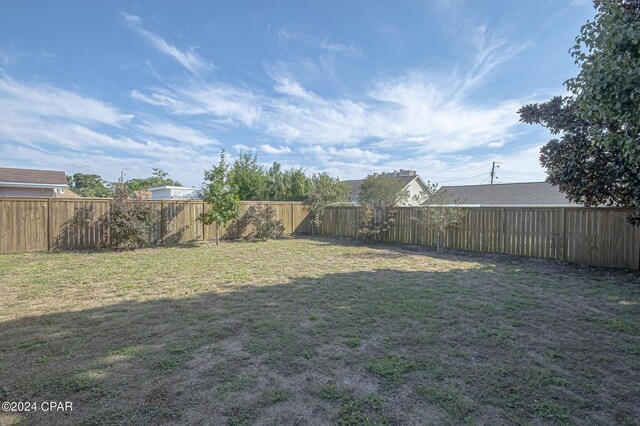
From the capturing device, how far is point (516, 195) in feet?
64.9

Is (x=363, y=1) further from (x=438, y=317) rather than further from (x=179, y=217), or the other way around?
(x=179, y=217)

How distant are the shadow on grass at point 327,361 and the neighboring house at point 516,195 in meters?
14.3

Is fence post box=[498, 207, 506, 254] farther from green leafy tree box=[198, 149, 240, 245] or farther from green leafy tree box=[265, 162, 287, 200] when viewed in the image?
green leafy tree box=[265, 162, 287, 200]

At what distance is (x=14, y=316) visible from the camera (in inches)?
150

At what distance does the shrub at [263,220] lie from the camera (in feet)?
41.8

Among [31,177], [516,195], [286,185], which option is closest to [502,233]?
[516,195]

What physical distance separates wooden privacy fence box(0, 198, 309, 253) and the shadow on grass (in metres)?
6.86

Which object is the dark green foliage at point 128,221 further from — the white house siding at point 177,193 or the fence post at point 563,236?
the fence post at point 563,236

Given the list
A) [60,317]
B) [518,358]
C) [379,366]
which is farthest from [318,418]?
[60,317]

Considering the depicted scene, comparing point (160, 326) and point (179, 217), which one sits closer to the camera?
point (160, 326)

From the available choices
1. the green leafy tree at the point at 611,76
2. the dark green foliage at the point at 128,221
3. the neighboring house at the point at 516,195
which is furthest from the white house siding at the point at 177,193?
the green leafy tree at the point at 611,76

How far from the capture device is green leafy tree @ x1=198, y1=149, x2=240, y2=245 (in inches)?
443

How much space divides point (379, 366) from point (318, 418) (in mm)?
842

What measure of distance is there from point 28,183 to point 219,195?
11.5 meters
